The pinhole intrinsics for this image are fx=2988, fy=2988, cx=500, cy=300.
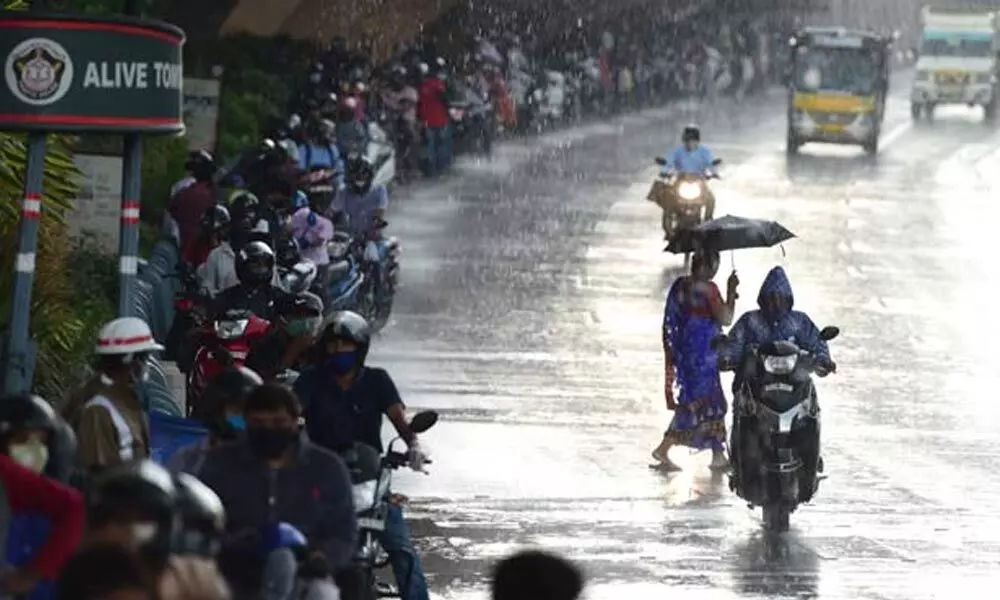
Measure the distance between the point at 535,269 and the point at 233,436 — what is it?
21844mm

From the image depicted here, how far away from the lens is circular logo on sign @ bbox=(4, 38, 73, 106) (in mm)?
12711

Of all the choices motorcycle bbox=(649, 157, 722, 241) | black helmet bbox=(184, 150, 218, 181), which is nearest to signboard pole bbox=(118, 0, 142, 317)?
black helmet bbox=(184, 150, 218, 181)

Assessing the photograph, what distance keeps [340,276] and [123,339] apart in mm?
12232

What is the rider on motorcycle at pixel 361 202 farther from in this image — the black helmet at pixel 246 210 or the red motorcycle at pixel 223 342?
the red motorcycle at pixel 223 342

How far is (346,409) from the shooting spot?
40.5 ft

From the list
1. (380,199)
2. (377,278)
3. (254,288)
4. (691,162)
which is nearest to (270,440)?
(254,288)

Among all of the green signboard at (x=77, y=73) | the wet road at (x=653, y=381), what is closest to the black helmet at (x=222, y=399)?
the green signboard at (x=77, y=73)

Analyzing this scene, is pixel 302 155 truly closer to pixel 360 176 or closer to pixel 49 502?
pixel 360 176

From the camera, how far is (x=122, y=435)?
35.4ft

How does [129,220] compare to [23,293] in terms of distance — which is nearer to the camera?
[23,293]

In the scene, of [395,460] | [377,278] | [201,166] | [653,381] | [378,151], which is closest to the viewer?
[395,460]

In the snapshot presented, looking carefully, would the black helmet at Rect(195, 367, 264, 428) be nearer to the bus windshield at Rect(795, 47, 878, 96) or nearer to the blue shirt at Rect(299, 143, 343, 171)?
the blue shirt at Rect(299, 143, 343, 171)

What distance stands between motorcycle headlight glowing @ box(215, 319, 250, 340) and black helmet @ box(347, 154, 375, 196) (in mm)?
9667

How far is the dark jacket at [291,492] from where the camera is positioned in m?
9.72
